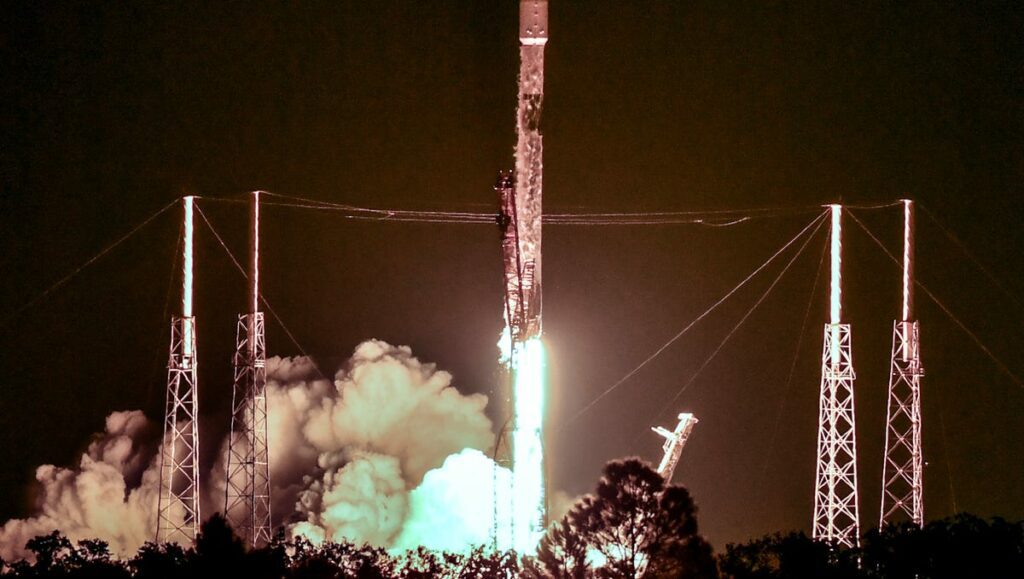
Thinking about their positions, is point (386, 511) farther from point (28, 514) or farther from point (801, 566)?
point (801, 566)

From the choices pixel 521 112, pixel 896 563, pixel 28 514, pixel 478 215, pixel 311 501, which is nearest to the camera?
pixel 896 563

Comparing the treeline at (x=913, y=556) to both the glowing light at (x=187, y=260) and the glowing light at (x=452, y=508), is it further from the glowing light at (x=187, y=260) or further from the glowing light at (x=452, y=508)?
the glowing light at (x=452, y=508)

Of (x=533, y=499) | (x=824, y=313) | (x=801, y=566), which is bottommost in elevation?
(x=801, y=566)

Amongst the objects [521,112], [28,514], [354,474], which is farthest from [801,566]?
[28,514]

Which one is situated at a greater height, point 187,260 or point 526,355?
point 187,260

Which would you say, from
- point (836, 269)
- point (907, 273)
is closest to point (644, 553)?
point (836, 269)

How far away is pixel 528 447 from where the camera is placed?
159 ft

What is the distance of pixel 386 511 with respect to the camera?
59.2 m

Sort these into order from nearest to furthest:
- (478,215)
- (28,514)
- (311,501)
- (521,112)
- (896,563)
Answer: (896,563) → (521,112) → (478,215) → (311,501) → (28,514)

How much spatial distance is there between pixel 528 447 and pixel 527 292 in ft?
14.7

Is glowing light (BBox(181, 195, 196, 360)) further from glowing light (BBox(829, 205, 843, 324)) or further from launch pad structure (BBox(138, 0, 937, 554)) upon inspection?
glowing light (BBox(829, 205, 843, 324))

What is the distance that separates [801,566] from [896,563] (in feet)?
6.78

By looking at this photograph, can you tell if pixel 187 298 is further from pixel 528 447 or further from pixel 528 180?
pixel 528 447

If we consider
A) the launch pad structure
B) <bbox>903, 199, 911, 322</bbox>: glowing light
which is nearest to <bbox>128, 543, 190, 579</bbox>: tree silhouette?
the launch pad structure
